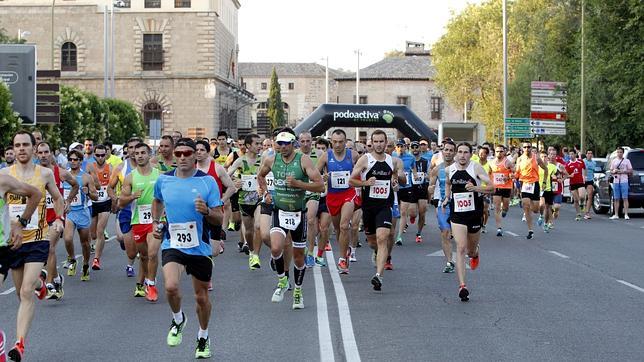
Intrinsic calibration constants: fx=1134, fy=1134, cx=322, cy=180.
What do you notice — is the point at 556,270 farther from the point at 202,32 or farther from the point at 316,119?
the point at 202,32

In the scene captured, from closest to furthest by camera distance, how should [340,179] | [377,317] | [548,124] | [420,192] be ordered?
[377,317] → [340,179] → [420,192] → [548,124]

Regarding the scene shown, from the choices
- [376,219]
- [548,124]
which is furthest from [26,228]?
[548,124]

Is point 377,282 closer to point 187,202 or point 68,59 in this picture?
point 187,202

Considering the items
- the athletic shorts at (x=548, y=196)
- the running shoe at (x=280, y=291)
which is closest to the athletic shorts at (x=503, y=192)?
the athletic shorts at (x=548, y=196)

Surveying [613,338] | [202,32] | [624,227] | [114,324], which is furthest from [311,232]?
[202,32]

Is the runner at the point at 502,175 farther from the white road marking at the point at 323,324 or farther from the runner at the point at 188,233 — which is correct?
the runner at the point at 188,233

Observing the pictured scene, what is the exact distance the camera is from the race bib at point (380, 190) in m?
14.3

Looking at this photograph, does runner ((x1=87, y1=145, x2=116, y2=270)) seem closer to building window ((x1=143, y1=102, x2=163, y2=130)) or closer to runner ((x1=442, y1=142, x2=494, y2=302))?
runner ((x1=442, y1=142, x2=494, y2=302))

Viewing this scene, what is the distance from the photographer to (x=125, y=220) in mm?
14016

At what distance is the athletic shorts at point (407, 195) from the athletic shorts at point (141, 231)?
9061 mm

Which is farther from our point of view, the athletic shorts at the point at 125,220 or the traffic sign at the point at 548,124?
the traffic sign at the point at 548,124

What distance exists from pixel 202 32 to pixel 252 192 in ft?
204

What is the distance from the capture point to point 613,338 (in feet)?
33.1

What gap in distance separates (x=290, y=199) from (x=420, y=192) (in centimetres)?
995
